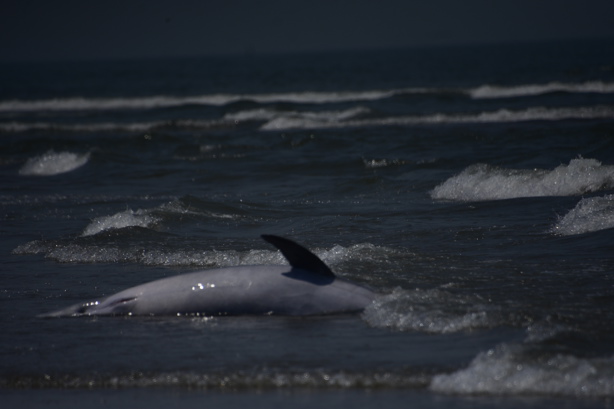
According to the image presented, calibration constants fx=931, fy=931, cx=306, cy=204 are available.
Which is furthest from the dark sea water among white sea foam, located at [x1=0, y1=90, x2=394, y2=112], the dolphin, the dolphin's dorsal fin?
white sea foam, located at [x1=0, y1=90, x2=394, y2=112]

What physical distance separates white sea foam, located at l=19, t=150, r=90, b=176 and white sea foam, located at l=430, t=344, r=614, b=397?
17.4 m

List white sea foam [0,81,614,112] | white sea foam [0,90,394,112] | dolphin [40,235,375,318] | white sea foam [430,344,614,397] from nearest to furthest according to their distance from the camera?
white sea foam [430,344,614,397], dolphin [40,235,375,318], white sea foam [0,81,614,112], white sea foam [0,90,394,112]

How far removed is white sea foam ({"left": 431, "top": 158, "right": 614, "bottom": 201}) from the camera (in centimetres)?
1402

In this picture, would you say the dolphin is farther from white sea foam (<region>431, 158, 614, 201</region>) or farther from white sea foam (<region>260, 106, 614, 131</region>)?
white sea foam (<region>260, 106, 614, 131</region>)

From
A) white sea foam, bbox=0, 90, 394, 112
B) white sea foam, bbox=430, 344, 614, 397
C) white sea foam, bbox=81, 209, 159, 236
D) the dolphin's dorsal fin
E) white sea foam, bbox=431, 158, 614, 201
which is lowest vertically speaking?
white sea foam, bbox=0, 90, 394, 112

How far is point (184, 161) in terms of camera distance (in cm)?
2231

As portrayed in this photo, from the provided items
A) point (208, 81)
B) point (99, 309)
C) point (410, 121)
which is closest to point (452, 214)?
point (99, 309)

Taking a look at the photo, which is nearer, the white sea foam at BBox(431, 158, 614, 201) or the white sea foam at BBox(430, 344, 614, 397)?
the white sea foam at BBox(430, 344, 614, 397)

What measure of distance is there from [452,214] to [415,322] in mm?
5436

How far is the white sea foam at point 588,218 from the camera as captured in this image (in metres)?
10.4

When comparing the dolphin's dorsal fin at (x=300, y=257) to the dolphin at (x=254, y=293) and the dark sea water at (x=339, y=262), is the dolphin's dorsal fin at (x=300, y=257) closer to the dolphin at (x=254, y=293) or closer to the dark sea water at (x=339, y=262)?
the dolphin at (x=254, y=293)

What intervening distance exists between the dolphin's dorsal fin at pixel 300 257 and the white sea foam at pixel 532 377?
6.21 feet

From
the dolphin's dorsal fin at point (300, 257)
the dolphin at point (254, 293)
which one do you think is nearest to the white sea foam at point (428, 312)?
the dolphin at point (254, 293)

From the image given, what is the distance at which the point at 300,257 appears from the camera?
7.55m
